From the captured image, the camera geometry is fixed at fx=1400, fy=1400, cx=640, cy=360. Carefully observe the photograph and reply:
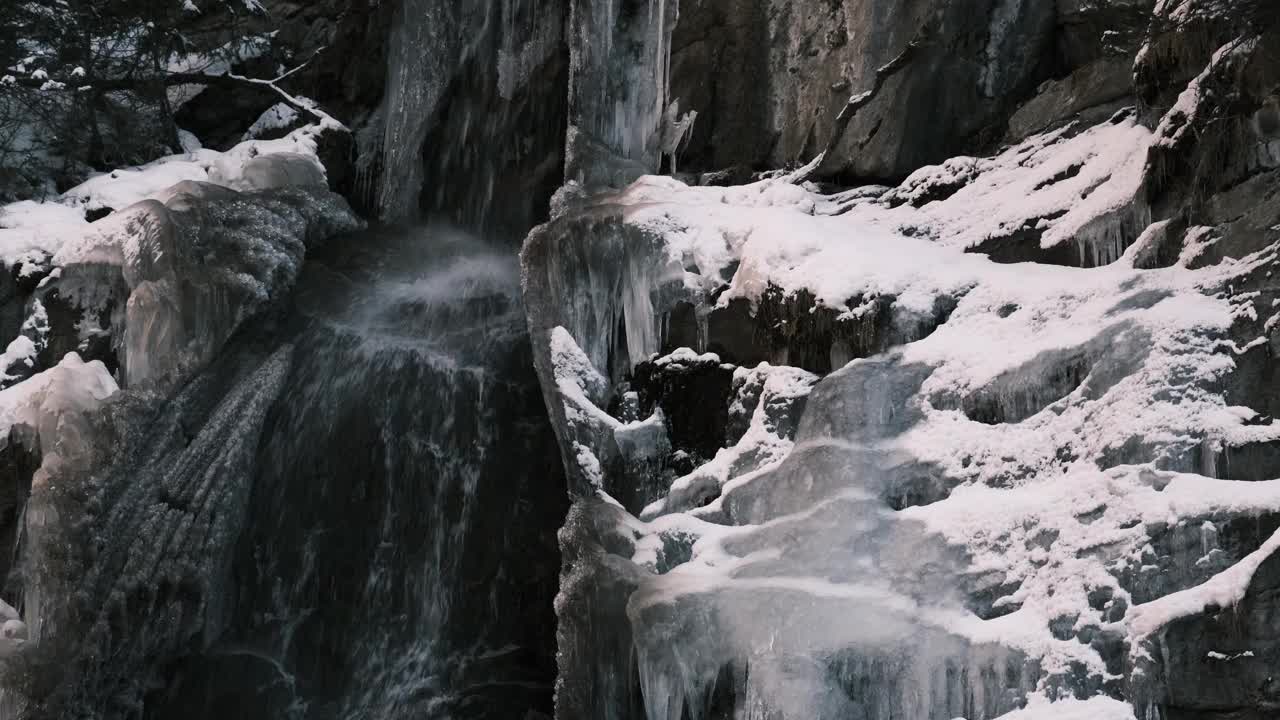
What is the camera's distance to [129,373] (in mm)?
11086

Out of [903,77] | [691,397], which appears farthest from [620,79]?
[691,397]

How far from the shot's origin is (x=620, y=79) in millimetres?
13516

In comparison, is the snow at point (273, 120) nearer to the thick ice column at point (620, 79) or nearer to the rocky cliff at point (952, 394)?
the thick ice column at point (620, 79)

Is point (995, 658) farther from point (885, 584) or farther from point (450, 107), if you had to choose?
point (450, 107)

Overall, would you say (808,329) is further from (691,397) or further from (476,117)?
(476,117)

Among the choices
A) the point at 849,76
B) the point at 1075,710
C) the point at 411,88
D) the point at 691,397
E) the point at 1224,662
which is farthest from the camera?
the point at 411,88

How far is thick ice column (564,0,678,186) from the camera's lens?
13.1 meters

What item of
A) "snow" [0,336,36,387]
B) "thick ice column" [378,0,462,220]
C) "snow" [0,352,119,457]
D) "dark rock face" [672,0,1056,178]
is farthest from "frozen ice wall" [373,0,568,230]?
"snow" [0,352,119,457]

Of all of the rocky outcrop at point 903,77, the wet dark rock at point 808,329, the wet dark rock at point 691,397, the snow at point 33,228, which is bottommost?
the wet dark rock at point 691,397

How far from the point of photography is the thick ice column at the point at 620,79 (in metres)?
13.1

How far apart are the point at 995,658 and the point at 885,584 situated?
790 millimetres

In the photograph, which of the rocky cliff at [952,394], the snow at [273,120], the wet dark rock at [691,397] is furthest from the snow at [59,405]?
the snow at [273,120]

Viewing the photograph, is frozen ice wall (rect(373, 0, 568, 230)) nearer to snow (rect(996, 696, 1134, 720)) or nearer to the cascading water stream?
the cascading water stream

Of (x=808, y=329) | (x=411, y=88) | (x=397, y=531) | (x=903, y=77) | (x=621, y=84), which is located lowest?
(x=397, y=531)
